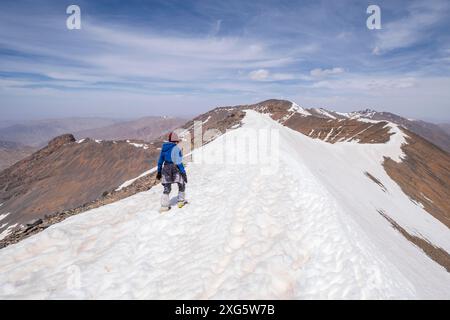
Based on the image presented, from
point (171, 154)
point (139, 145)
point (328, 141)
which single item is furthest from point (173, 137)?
point (139, 145)

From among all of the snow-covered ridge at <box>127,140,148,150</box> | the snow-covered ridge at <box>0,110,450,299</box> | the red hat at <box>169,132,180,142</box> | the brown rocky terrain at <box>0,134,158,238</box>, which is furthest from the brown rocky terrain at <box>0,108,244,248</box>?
the snow-covered ridge at <box>0,110,450,299</box>

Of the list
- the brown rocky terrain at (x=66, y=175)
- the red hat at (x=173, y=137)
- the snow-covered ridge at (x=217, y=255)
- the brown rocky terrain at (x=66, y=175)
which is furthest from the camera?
the brown rocky terrain at (x=66, y=175)

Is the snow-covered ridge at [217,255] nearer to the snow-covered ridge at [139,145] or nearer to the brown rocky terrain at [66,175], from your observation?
the brown rocky terrain at [66,175]

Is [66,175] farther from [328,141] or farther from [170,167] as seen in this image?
[170,167]

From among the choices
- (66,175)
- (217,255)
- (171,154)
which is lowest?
(66,175)

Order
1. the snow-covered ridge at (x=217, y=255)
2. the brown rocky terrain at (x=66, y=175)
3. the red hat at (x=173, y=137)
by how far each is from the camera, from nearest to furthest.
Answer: the snow-covered ridge at (x=217, y=255)
the red hat at (x=173, y=137)
the brown rocky terrain at (x=66, y=175)

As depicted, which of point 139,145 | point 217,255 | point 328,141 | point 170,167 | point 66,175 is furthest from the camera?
point 139,145

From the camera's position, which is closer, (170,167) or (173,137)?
(173,137)

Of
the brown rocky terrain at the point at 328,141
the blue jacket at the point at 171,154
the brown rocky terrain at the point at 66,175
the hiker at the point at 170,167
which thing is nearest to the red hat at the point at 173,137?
the hiker at the point at 170,167

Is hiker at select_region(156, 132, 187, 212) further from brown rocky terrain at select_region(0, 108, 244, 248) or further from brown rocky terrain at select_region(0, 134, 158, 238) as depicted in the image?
brown rocky terrain at select_region(0, 134, 158, 238)

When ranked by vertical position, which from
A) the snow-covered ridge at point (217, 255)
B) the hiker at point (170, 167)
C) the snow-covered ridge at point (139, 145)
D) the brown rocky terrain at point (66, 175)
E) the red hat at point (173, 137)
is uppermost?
the red hat at point (173, 137)

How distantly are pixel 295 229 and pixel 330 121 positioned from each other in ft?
475

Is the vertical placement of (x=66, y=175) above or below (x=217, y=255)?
below

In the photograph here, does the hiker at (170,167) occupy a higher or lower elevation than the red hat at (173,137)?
lower
